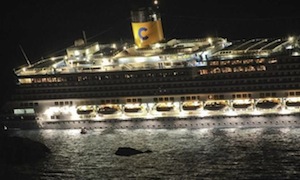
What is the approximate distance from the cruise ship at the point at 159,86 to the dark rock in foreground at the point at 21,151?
5.37m

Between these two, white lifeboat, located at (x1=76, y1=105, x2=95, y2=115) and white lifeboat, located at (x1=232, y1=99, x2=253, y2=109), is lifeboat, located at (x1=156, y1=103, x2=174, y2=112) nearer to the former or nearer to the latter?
white lifeboat, located at (x1=232, y1=99, x2=253, y2=109)

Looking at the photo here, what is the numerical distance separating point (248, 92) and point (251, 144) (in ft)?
15.9

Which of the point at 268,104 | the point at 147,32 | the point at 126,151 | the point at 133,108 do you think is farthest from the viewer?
the point at 147,32

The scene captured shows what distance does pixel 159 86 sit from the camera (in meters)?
47.7

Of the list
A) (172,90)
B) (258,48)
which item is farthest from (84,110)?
(258,48)

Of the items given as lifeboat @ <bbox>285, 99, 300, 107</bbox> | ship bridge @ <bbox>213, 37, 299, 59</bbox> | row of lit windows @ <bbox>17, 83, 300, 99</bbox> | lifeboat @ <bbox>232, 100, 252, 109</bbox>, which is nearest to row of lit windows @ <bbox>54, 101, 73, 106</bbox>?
row of lit windows @ <bbox>17, 83, 300, 99</bbox>

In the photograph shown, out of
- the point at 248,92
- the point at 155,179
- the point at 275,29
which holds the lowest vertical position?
the point at 155,179

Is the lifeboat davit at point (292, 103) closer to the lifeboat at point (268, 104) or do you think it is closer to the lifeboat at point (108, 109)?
the lifeboat at point (268, 104)

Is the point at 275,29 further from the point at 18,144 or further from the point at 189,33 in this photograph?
the point at 18,144

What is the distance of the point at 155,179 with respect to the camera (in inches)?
1502

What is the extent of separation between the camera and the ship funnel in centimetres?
5238

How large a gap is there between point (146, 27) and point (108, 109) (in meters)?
7.88

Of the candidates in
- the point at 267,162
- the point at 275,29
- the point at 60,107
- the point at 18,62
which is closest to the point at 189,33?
the point at 275,29

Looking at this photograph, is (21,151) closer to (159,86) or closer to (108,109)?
(108,109)
